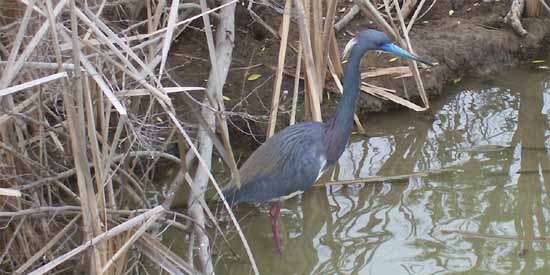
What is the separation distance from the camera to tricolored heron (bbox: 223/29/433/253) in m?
3.50

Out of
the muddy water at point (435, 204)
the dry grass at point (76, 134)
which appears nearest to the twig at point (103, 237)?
the dry grass at point (76, 134)

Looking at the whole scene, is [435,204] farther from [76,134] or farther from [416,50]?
[76,134]

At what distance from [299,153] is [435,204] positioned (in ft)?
2.37

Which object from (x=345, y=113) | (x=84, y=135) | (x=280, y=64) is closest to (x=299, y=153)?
(x=345, y=113)

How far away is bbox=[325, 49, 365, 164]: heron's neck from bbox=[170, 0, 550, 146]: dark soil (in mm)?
577

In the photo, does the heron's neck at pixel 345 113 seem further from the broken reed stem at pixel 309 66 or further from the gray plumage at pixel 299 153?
the broken reed stem at pixel 309 66

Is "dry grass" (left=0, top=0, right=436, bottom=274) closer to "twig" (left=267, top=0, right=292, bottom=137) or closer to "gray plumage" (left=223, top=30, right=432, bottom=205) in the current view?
"twig" (left=267, top=0, right=292, bottom=137)

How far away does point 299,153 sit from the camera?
3555mm

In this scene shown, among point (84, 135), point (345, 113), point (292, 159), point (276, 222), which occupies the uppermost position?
point (84, 135)

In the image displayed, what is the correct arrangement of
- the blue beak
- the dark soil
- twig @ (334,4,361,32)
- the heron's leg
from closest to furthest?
1. the blue beak
2. the heron's leg
3. the dark soil
4. twig @ (334,4,361,32)

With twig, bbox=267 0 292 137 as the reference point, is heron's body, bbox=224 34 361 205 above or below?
below

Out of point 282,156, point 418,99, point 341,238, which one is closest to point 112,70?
point 282,156

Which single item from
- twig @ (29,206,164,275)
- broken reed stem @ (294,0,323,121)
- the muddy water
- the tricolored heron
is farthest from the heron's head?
twig @ (29,206,164,275)

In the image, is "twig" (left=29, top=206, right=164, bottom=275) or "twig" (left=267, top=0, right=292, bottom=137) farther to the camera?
"twig" (left=267, top=0, right=292, bottom=137)
